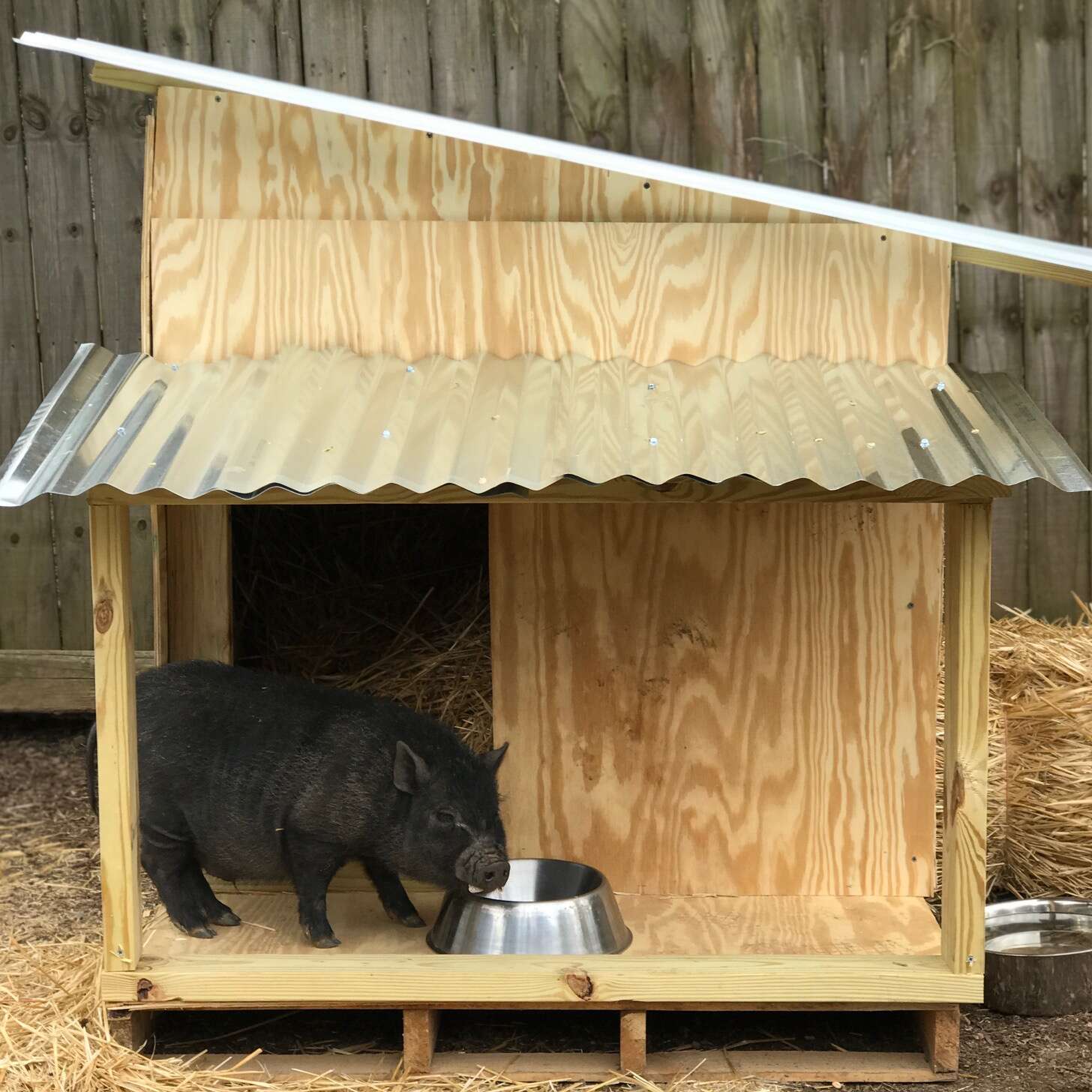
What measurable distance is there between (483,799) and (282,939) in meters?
0.80

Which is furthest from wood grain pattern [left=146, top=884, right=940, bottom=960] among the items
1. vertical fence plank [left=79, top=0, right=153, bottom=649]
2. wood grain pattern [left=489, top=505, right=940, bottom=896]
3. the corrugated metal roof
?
vertical fence plank [left=79, top=0, right=153, bottom=649]

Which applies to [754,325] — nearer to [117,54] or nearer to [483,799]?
[483,799]

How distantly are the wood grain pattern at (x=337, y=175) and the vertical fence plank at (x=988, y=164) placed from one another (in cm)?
197

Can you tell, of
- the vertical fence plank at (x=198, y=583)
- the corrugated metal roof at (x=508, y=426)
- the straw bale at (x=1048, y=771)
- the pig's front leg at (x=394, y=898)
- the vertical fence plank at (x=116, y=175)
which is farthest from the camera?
the vertical fence plank at (x=116, y=175)

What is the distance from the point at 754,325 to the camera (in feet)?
15.4

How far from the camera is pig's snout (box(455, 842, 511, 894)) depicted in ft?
14.0

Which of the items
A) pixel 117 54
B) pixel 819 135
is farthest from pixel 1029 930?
pixel 117 54

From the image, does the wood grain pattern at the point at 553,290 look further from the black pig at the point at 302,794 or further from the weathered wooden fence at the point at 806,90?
the weathered wooden fence at the point at 806,90

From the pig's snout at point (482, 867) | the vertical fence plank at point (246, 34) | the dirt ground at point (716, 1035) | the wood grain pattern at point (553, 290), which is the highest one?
the vertical fence plank at point (246, 34)

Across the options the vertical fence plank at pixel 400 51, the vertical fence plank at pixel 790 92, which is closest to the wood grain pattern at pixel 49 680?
the vertical fence plank at pixel 400 51

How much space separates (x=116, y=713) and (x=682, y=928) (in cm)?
191

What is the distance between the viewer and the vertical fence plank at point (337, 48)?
634 centimetres

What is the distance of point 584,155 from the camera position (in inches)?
173

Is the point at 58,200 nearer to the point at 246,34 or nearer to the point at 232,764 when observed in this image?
the point at 246,34
